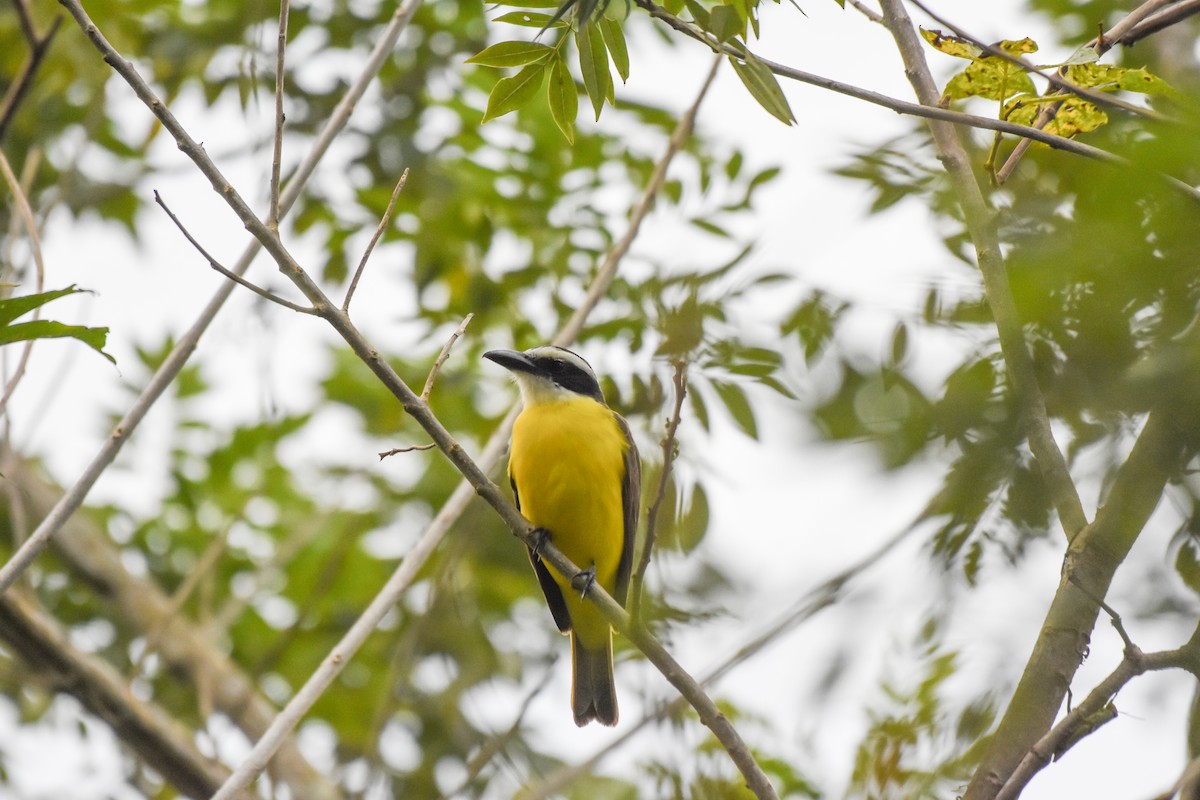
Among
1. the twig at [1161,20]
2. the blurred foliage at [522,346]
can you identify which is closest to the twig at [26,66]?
the blurred foliage at [522,346]

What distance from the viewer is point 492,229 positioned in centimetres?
492

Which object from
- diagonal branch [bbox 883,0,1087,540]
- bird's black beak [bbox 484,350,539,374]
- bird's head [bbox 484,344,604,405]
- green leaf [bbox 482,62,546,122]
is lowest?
diagonal branch [bbox 883,0,1087,540]

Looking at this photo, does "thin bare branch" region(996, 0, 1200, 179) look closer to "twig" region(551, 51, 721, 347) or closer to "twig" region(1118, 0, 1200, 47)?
"twig" region(1118, 0, 1200, 47)

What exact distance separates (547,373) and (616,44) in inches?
93.5

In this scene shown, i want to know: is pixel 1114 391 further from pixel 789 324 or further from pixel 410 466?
pixel 410 466

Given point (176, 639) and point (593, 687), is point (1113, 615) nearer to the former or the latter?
point (593, 687)

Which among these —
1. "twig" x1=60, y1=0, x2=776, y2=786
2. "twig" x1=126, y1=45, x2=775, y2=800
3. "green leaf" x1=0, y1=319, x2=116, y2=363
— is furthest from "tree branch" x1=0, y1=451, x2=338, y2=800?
"green leaf" x1=0, y1=319, x2=116, y2=363

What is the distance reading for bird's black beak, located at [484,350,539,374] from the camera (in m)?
4.46

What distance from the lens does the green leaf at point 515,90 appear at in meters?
A: 2.56

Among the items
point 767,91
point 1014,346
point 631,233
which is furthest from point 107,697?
point 1014,346

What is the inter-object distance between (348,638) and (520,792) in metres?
1.11

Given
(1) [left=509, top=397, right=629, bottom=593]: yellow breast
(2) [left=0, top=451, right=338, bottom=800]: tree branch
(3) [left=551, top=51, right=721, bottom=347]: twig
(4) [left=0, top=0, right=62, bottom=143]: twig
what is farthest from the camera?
(2) [left=0, top=451, right=338, bottom=800]: tree branch

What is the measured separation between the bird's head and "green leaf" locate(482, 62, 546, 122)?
1935mm

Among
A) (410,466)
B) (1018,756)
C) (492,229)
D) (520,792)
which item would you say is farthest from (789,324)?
(410,466)
